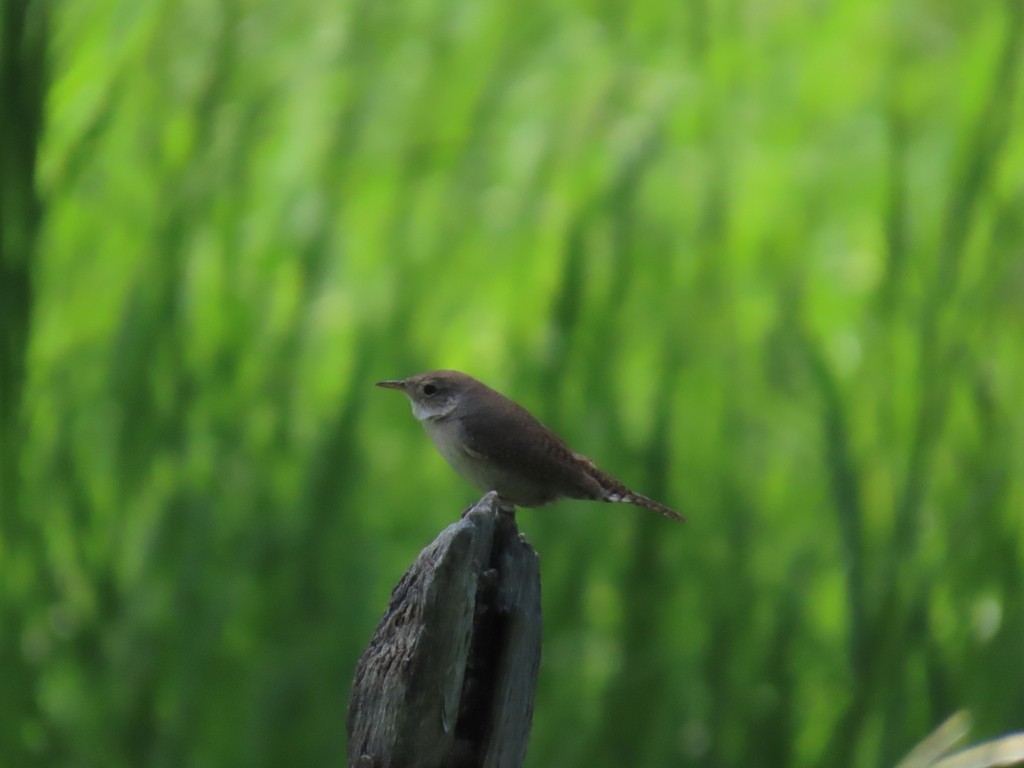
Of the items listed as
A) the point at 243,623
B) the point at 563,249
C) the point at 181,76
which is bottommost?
the point at 243,623

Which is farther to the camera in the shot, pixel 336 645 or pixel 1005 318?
pixel 1005 318

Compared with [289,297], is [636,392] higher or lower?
lower

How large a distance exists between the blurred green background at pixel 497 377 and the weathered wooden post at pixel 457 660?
2.37m

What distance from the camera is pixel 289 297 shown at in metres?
4.56

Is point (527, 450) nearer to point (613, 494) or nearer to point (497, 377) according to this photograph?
point (613, 494)

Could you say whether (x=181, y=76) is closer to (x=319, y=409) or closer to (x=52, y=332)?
(x=52, y=332)

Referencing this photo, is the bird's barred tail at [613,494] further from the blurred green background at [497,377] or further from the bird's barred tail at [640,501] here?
the blurred green background at [497,377]

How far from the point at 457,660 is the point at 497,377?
2.59m

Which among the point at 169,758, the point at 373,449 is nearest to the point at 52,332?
the point at 373,449

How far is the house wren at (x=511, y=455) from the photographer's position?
263 cm

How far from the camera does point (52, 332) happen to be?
15.3ft

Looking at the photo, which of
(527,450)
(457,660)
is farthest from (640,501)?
(457,660)

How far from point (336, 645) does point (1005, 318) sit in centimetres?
267

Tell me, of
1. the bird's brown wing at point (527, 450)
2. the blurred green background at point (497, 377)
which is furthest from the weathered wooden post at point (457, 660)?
the blurred green background at point (497, 377)
